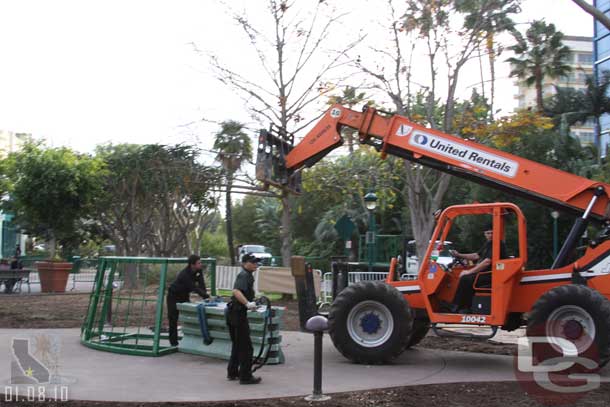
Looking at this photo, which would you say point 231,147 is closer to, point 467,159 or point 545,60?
point 467,159

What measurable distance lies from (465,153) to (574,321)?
9.99ft

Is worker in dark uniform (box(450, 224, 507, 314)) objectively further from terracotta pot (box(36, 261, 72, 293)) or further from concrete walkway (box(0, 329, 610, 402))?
terracotta pot (box(36, 261, 72, 293))

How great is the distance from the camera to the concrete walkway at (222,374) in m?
7.96

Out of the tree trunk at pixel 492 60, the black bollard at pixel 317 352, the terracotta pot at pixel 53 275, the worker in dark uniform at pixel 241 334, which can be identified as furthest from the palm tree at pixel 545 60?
the black bollard at pixel 317 352

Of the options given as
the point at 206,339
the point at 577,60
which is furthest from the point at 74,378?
the point at 577,60

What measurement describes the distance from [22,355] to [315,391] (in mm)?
3955

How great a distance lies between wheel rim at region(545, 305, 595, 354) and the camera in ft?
30.5

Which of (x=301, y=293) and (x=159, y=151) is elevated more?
(x=159, y=151)

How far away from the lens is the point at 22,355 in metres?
8.82

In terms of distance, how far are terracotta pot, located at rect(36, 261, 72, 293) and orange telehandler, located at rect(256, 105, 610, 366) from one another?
14729 millimetres

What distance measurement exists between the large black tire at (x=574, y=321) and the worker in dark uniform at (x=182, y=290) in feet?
16.7

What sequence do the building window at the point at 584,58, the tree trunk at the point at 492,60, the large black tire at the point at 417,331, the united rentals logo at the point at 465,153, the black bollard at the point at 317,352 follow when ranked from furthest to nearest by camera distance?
the building window at the point at 584,58, the tree trunk at the point at 492,60, the large black tire at the point at 417,331, the united rentals logo at the point at 465,153, the black bollard at the point at 317,352

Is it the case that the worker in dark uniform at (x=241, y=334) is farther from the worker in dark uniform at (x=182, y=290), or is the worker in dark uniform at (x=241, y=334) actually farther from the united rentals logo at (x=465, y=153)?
the united rentals logo at (x=465, y=153)

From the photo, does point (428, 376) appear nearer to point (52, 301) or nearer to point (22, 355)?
point (22, 355)
